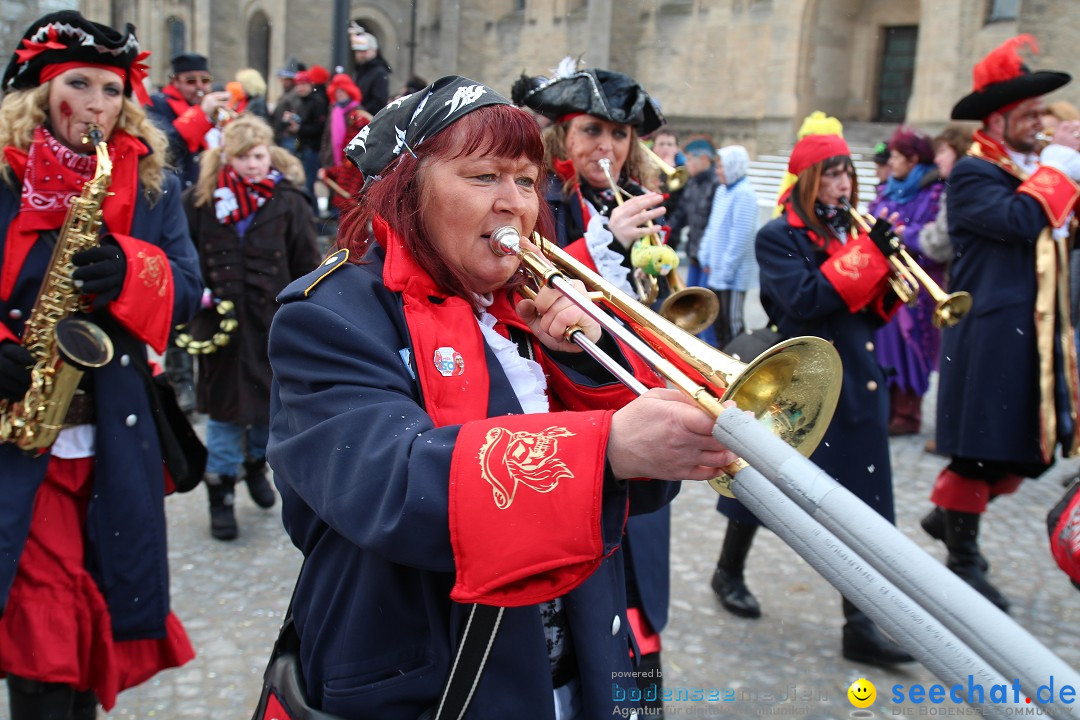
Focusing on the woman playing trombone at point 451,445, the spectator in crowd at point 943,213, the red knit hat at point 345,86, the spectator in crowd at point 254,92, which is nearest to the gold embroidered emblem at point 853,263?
the woman playing trombone at point 451,445

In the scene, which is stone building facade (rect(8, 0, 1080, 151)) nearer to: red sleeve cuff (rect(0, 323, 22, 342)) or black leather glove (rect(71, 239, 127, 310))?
black leather glove (rect(71, 239, 127, 310))

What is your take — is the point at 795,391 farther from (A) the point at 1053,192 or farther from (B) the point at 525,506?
(A) the point at 1053,192

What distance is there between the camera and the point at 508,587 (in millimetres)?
1458

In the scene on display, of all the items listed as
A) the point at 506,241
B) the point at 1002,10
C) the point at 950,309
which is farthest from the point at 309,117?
the point at 1002,10

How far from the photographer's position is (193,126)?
6.32m

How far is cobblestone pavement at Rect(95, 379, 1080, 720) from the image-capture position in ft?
12.5

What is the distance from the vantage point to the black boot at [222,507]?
17.4 ft

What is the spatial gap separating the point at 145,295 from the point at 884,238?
9.51 ft

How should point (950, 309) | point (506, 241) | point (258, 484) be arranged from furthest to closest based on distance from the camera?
point (258, 484), point (950, 309), point (506, 241)

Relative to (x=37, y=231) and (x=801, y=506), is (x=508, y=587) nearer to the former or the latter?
(x=801, y=506)

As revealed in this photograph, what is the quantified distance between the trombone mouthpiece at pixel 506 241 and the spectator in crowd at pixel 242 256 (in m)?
3.88

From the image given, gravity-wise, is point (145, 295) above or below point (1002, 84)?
below

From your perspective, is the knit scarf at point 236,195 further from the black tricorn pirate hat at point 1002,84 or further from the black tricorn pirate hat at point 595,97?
the black tricorn pirate hat at point 1002,84

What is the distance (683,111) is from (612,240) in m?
25.2
